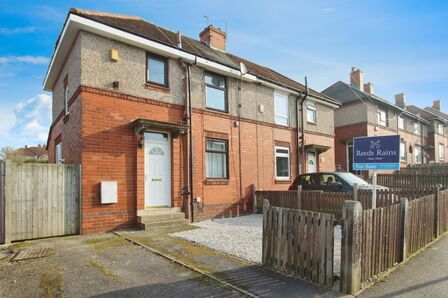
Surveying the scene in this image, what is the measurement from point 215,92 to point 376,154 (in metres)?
7.25

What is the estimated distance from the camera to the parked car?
10584 mm

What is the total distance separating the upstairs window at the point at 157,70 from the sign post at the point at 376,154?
6716 millimetres

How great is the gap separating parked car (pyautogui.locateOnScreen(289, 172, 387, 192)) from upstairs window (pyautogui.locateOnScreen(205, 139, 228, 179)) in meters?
3.03

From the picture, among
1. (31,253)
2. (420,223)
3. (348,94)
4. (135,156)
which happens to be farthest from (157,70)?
(348,94)

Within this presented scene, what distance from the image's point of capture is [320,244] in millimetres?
4508

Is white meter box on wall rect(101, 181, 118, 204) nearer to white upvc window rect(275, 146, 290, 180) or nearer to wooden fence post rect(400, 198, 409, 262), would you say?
wooden fence post rect(400, 198, 409, 262)

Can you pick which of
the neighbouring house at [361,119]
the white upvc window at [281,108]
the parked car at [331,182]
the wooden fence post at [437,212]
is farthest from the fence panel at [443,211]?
the neighbouring house at [361,119]

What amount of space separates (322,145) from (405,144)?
598 inches

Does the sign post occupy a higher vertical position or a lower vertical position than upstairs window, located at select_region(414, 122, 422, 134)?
lower

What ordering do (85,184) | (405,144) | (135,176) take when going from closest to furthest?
(85,184), (135,176), (405,144)

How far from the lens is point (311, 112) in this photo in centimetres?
1694

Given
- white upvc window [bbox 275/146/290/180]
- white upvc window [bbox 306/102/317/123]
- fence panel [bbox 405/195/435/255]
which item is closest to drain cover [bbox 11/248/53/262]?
fence panel [bbox 405/195/435/255]

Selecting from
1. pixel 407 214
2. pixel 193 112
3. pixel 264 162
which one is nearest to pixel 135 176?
pixel 193 112

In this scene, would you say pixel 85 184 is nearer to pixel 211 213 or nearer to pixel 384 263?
pixel 211 213
